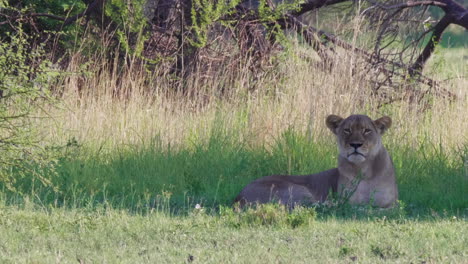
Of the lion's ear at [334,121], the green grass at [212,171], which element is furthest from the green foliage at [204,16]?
the lion's ear at [334,121]

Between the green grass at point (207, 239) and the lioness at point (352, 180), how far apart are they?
82 cm

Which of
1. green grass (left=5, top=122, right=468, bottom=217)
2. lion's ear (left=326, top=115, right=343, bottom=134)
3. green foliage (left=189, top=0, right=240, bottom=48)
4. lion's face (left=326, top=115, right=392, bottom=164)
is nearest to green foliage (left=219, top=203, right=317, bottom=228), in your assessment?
green grass (left=5, top=122, right=468, bottom=217)

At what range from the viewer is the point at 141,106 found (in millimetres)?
10391

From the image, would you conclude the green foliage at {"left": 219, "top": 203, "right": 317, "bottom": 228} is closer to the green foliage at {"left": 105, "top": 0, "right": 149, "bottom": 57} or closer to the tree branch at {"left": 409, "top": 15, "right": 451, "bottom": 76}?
the green foliage at {"left": 105, "top": 0, "right": 149, "bottom": 57}

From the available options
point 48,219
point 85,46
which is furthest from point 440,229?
point 85,46

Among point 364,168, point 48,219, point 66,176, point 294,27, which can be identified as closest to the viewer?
point 48,219

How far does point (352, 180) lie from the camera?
25.2 feet

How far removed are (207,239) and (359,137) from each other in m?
2.32

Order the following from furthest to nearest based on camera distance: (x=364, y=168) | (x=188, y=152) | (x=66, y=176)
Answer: (x=188, y=152), (x=66, y=176), (x=364, y=168)

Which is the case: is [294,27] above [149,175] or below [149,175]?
above

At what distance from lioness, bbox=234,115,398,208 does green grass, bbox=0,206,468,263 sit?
32.1 inches

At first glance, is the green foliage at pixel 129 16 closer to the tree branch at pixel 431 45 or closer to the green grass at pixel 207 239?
the tree branch at pixel 431 45

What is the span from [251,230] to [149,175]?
2.78m

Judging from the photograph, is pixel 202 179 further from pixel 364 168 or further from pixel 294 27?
pixel 294 27
